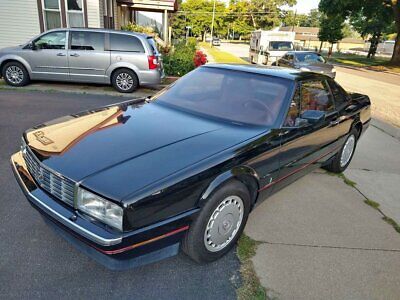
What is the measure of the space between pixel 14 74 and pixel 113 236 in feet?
28.7

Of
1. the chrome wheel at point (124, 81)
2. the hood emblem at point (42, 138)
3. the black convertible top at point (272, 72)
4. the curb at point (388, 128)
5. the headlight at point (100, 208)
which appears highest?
the black convertible top at point (272, 72)

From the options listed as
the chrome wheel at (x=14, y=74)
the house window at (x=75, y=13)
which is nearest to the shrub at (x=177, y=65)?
the house window at (x=75, y=13)

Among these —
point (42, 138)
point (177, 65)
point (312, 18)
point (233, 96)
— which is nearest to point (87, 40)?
point (177, 65)

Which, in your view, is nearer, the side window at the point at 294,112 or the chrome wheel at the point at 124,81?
the side window at the point at 294,112

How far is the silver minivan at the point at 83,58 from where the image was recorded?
8875 millimetres

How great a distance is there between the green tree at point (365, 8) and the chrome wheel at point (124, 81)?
86.3 ft

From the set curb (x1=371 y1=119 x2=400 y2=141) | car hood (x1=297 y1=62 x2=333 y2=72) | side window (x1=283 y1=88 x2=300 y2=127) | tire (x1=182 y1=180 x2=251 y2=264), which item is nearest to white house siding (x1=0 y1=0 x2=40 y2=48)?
car hood (x1=297 y1=62 x2=333 y2=72)

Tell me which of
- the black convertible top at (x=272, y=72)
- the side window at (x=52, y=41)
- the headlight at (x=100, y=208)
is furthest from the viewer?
the side window at (x=52, y=41)

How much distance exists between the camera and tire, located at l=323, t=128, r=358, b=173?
4668mm

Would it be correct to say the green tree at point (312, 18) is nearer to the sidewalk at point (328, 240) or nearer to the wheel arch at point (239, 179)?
the sidewalk at point (328, 240)

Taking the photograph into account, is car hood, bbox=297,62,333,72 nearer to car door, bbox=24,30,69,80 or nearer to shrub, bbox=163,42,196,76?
shrub, bbox=163,42,196,76

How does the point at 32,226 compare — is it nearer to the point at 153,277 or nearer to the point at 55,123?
the point at 55,123

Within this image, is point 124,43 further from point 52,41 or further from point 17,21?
point 17,21

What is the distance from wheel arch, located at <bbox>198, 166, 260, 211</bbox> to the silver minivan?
7.05 m
